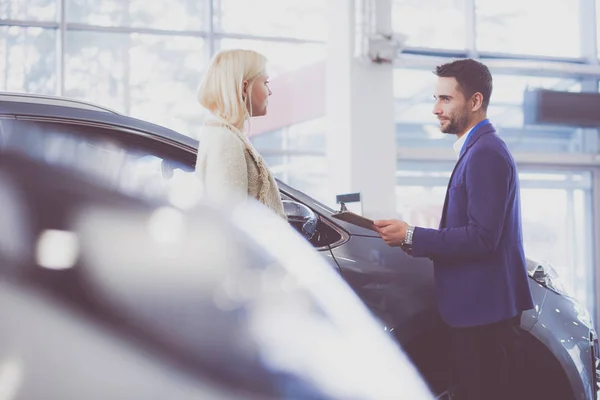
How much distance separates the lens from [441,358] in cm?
248

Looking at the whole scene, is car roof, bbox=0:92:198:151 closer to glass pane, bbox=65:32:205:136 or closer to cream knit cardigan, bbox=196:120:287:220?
cream knit cardigan, bbox=196:120:287:220

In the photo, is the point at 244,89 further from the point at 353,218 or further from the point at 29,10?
the point at 29,10

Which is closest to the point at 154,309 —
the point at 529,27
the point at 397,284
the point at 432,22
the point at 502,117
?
the point at 397,284

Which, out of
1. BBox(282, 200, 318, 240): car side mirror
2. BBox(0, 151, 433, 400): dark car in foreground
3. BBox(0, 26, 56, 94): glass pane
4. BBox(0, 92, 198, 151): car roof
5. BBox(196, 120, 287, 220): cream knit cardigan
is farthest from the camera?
BBox(0, 26, 56, 94): glass pane

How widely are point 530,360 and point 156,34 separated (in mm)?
6070

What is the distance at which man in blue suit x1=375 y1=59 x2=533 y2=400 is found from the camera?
2180 mm

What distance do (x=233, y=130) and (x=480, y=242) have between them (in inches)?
29.8

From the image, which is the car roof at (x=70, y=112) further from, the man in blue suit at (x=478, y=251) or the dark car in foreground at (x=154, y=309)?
the dark car in foreground at (x=154, y=309)

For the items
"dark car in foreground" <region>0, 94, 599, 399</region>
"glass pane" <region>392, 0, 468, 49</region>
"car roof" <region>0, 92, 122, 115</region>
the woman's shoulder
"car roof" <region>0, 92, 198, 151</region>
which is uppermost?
"glass pane" <region>392, 0, 468, 49</region>

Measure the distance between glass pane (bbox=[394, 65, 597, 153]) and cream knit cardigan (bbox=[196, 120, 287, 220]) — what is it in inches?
226

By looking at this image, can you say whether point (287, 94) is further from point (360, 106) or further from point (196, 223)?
point (196, 223)

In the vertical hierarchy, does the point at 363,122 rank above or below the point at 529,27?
below

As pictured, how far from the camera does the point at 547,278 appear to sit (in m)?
2.73

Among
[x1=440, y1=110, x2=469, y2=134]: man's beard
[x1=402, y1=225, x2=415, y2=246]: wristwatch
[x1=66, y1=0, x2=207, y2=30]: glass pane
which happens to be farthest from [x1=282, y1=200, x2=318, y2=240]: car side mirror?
[x1=66, y1=0, x2=207, y2=30]: glass pane
